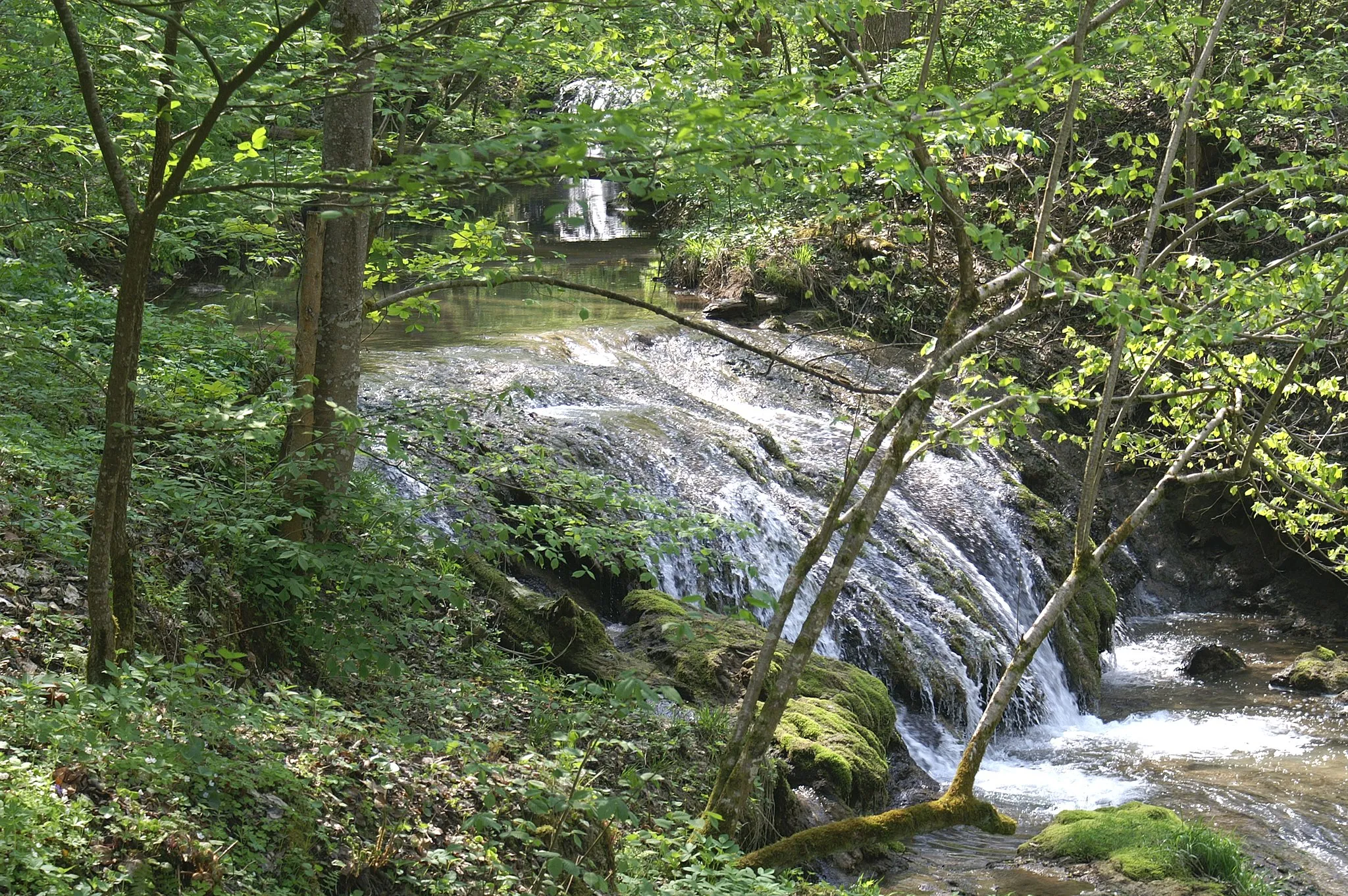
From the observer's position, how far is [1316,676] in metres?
12.1

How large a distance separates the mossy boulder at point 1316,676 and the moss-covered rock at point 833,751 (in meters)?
6.86

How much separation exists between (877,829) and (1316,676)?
8.48 metres

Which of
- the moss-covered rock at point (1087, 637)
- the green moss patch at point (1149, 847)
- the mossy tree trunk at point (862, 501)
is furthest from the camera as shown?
the moss-covered rock at point (1087, 637)

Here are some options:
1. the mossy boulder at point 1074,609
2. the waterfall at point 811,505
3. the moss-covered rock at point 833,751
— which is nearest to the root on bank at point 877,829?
the moss-covered rock at point 833,751

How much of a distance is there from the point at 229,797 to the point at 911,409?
12.8ft

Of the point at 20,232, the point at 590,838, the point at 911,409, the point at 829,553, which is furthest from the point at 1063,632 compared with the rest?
the point at 20,232

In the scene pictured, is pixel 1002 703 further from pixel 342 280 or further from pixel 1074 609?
pixel 1074 609

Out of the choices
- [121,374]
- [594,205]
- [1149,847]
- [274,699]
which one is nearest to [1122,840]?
[1149,847]

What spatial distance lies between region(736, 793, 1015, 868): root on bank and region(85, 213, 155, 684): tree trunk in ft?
10.9

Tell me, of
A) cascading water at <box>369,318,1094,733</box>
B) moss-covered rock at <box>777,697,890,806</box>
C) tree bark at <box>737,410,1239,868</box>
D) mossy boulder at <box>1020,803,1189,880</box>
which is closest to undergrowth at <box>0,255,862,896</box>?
tree bark at <box>737,410,1239,868</box>

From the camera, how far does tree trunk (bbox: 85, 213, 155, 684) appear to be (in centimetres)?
363

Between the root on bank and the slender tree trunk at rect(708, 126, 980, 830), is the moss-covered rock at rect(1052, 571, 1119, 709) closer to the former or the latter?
the root on bank

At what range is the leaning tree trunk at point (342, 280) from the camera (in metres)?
4.82

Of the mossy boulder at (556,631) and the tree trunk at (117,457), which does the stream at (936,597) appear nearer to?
the mossy boulder at (556,631)
